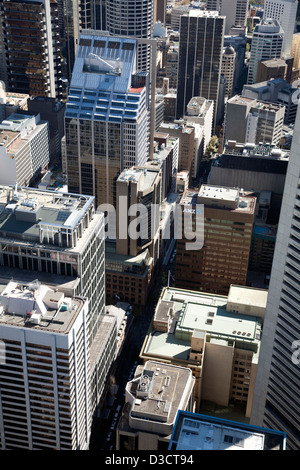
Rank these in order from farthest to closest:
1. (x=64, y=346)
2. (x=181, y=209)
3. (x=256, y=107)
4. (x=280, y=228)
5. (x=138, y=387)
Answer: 1. (x=256, y=107)
2. (x=181, y=209)
3. (x=138, y=387)
4. (x=64, y=346)
5. (x=280, y=228)

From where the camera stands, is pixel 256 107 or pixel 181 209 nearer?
pixel 181 209

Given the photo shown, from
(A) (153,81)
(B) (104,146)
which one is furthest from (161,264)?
(A) (153,81)

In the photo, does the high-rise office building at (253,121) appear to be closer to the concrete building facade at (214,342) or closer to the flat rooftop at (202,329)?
the concrete building facade at (214,342)

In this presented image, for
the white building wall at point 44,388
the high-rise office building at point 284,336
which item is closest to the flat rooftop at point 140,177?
the white building wall at point 44,388

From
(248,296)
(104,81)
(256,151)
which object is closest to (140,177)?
(104,81)

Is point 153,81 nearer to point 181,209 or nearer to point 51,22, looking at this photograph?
point 181,209

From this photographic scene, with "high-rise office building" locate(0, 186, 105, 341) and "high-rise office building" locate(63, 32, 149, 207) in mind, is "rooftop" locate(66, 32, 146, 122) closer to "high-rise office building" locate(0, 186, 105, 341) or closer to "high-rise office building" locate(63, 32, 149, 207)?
"high-rise office building" locate(63, 32, 149, 207)

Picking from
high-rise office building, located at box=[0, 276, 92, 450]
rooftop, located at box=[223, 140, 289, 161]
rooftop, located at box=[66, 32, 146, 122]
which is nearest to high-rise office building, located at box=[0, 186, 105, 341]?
high-rise office building, located at box=[0, 276, 92, 450]
